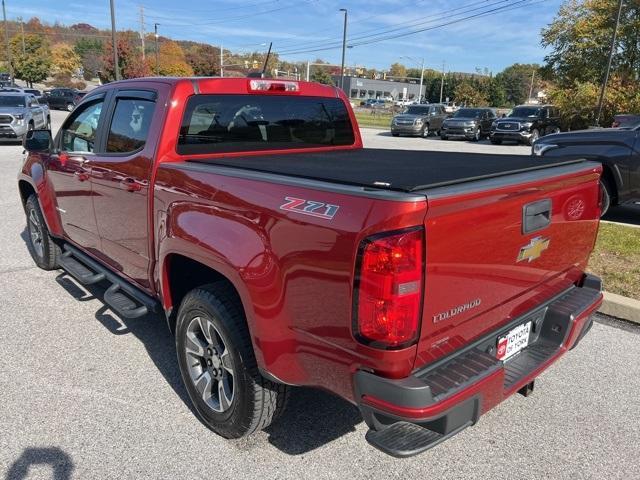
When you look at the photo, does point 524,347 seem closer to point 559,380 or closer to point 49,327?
point 559,380

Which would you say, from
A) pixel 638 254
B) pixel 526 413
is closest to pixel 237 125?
pixel 526 413

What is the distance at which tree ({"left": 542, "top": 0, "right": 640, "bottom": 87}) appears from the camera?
83.0 feet

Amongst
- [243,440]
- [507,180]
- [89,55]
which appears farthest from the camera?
[89,55]

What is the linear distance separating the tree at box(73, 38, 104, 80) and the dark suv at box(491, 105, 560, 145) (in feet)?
266

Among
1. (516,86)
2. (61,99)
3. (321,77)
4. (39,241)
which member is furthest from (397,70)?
(39,241)

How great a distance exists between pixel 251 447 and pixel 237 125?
214cm

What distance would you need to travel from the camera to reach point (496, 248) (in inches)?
91.2

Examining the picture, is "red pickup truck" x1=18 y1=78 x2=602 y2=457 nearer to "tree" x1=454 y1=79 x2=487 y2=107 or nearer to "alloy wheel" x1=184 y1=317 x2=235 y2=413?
"alloy wheel" x1=184 y1=317 x2=235 y2=413

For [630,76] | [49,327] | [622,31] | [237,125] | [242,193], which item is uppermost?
[622,31]

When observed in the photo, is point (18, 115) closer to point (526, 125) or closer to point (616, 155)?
point (616, 155)

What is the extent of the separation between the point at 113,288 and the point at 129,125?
1.19 m

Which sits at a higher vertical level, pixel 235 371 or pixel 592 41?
pixel 592 41

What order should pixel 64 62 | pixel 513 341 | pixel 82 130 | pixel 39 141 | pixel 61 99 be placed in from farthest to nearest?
pixel 64 62 < pixel 61 99 < pixel 39 141 < pixel 82 130 < pixel 513 341

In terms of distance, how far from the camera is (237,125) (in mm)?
3701
